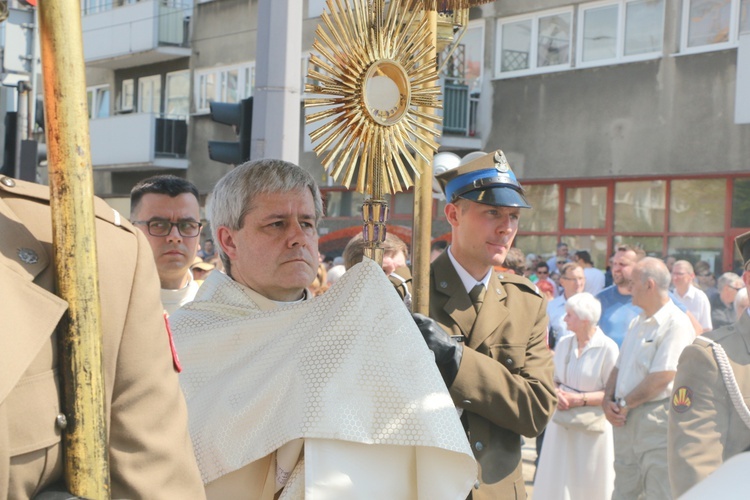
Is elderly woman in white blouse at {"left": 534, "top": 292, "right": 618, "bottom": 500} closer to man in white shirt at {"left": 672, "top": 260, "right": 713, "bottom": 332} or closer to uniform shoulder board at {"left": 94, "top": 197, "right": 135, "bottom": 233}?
man in white shirt at {"left": 672, "top": 260, "right": 713, "bottom": 332}

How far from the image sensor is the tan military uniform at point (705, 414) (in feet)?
11.5

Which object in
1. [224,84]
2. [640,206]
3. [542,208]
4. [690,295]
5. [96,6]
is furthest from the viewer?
[96,6]

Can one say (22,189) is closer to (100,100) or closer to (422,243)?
(422,243)

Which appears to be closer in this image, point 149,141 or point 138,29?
point 149,141

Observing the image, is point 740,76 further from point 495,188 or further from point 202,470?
point 202,470

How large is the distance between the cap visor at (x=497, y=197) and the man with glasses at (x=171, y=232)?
1.18 metres

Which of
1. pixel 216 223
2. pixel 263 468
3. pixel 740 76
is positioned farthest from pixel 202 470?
pixel 740 76

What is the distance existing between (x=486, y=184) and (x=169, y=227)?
4.27 ft

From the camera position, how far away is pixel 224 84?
2183 cm

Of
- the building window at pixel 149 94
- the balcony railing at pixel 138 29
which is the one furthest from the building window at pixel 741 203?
the building window at pixel 149 94

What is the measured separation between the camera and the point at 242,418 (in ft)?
7.99

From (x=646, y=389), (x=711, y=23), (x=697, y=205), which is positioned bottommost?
(x=646, y=389)

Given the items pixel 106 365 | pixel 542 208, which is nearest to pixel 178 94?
pixel 542 208

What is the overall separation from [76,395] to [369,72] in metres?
1.48
